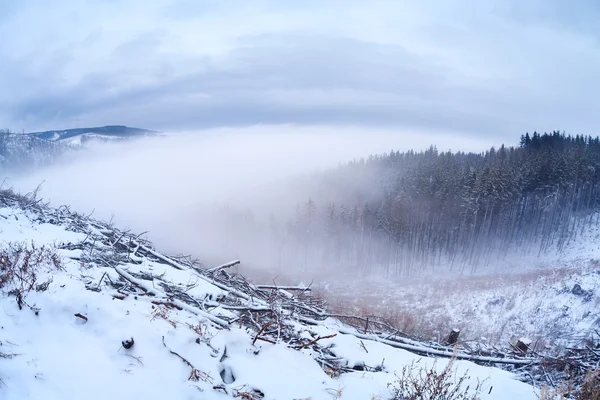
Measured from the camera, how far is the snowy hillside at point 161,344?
3.25 m

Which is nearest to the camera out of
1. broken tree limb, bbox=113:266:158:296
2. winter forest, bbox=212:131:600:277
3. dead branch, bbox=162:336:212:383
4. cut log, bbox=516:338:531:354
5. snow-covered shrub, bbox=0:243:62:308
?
dead branch, bbox=162:336:212:383

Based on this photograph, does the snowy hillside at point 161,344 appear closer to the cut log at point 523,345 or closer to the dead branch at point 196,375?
the dead branch at point 196,375

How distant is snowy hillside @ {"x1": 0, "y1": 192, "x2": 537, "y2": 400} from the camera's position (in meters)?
3.25

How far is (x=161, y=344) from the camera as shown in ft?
12.4

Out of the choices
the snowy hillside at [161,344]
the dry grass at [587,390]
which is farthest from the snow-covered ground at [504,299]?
the dry grass at [587,390]

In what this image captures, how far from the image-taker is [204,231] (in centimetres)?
10912

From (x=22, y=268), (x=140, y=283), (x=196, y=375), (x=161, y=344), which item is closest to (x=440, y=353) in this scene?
(x=196, y=375)

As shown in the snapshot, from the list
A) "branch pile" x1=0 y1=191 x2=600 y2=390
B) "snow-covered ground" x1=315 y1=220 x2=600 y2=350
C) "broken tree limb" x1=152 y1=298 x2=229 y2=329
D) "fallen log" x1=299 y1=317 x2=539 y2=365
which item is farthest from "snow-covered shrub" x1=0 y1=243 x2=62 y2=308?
"snow-covered ground" x1=315 y1=220 x2=600 y2=350

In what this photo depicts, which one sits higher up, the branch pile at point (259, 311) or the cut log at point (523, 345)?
the branch pile at point (259, 311)

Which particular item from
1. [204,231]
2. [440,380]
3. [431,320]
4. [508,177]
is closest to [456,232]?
[508,177]

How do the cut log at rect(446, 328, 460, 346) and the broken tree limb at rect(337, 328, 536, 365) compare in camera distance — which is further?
the cut log at rect(446, 328, 460, 346)

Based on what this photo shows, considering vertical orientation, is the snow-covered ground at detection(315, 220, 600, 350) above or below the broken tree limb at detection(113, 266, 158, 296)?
below

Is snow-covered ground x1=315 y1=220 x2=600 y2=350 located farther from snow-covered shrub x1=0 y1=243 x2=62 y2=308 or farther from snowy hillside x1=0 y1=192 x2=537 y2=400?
snow-covered shrub x1=0 y1=243 x2=62 y2=308

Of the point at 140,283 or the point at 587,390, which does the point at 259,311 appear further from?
the point at 587,390
